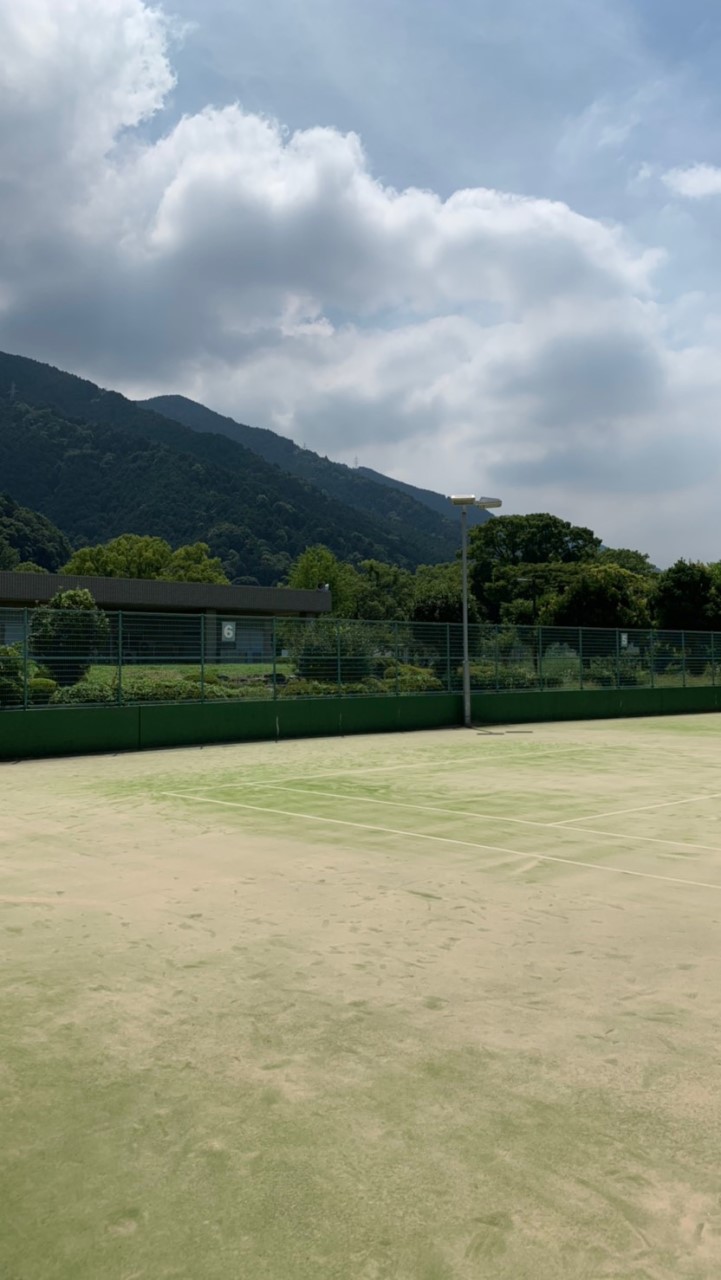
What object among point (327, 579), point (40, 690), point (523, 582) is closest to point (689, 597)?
point (523, 582)

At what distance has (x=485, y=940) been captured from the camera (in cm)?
670

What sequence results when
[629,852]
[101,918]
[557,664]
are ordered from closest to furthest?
[101,918]
[629,852]
[557,664]

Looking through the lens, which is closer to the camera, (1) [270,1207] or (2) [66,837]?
(1) [270,1207]

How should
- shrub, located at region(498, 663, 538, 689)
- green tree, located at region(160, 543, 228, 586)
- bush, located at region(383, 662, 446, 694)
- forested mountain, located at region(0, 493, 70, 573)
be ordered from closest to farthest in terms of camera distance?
bush, located at region(383, 662, 446, 694)
shrub, located at region(498, 663, 538, 689)
green tree, located at region(160, 543, 228, 586)
forested mountain, located at region(0, 493, 70, 573)

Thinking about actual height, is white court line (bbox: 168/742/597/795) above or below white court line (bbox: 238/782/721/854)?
below

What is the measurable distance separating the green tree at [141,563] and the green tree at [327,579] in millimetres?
10032

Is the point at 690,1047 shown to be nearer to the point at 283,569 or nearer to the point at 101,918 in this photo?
the point at 101,918

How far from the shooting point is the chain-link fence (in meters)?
20.9

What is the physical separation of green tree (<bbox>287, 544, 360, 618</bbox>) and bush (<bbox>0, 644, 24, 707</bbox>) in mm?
77660

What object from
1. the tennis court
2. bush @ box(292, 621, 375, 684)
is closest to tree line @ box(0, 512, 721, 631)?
bush @ box(292, 621, 375, 684)

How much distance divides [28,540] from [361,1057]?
487ft

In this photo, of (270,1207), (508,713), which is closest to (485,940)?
(270,1207)

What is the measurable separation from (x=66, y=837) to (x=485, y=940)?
18.7ft

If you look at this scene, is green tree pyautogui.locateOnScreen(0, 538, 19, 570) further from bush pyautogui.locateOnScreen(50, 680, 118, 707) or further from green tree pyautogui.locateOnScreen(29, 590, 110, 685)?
green tree pyautogui.locateOnScreen(29, 590, 110, 685)
